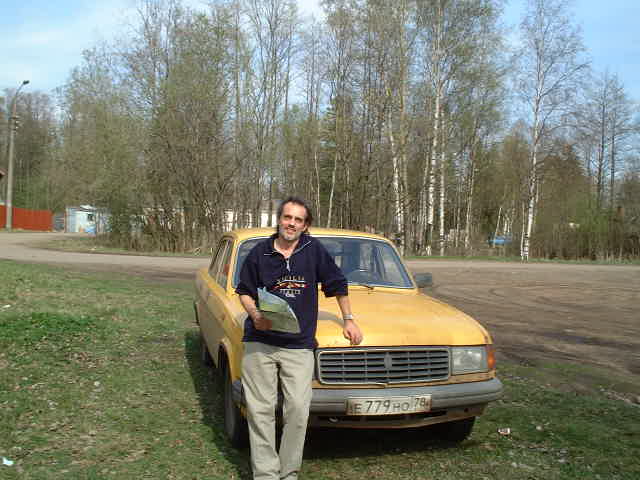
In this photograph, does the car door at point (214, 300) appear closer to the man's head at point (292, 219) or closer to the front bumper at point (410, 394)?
the front bumper at point (410, 394)

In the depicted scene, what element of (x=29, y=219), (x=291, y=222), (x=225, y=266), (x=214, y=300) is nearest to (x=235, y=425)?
(x=214, y=300)

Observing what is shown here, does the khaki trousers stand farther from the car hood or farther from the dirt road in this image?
the dirt road

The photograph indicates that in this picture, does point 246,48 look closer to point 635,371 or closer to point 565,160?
point 565,160

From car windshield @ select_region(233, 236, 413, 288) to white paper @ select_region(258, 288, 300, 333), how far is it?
196 cm

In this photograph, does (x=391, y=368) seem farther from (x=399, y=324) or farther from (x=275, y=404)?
(x=275, y=404)

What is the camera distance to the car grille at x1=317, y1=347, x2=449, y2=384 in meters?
3.63

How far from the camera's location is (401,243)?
28.4 metres

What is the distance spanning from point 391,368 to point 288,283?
3.13 feet

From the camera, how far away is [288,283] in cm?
334

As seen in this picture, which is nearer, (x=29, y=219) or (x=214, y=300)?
(x=214, y=300)

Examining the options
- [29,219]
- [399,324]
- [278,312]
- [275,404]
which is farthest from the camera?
[29,219]

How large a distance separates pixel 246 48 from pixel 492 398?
27520 mm

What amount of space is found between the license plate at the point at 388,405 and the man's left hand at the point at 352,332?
1.20ft

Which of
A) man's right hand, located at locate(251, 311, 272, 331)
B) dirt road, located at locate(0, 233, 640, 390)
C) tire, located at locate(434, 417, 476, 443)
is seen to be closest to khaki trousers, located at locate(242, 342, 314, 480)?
man's right hand, located at locate(251, 311, 272, 331)
